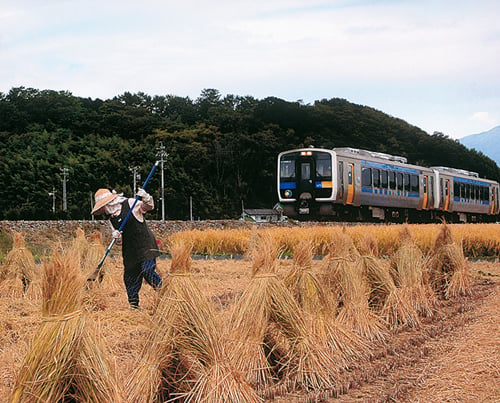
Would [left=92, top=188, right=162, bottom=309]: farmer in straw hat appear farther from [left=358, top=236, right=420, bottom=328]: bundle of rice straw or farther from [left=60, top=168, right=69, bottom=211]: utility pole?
[left=60, top=168, right=69, bottom=211]: utility pole

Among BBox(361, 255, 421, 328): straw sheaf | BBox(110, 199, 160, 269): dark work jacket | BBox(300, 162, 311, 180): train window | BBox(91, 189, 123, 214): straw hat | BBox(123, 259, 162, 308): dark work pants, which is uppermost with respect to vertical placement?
BBox(300, 162, 311, 180): train window

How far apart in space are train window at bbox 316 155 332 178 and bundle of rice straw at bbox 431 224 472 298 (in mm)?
11303

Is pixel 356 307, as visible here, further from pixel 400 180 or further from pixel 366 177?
pixel 400 180

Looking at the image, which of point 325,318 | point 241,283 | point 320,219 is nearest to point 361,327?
point 325,318

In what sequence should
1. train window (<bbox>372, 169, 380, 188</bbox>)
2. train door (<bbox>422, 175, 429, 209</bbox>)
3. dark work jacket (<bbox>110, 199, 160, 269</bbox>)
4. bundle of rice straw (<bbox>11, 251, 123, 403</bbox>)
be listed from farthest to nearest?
train door (<bbox>422, 175, 429, 209</bbox>) → train window (<bbox>372, 169, 380, 188</bbox>) → dark work jacket (<bbox>110, 199, 160, 269</bbox>) → bundle of rice straw (<bbox>11, 251, 123, 403</bbox>)

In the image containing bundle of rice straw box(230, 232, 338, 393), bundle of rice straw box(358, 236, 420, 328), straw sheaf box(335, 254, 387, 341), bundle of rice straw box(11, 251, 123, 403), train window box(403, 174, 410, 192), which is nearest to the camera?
bundle of rice straw box(11, 251, 123, 403)

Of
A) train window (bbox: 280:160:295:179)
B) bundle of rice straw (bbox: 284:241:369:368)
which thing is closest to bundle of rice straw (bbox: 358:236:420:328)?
bundle of rice straw (bbox: 284:241:369:368)

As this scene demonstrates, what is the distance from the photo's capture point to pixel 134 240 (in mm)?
5852

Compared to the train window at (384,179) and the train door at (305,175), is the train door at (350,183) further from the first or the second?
the train window at (384,179)

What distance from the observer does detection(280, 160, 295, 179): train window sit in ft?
68.5

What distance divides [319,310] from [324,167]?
597 inches

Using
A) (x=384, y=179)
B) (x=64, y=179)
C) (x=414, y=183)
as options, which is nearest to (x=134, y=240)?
(x=384, y=179)

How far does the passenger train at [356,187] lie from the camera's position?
785 inches

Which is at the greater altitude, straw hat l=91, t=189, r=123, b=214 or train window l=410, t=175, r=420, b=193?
train window l=410, t=175, r=420, b=193
